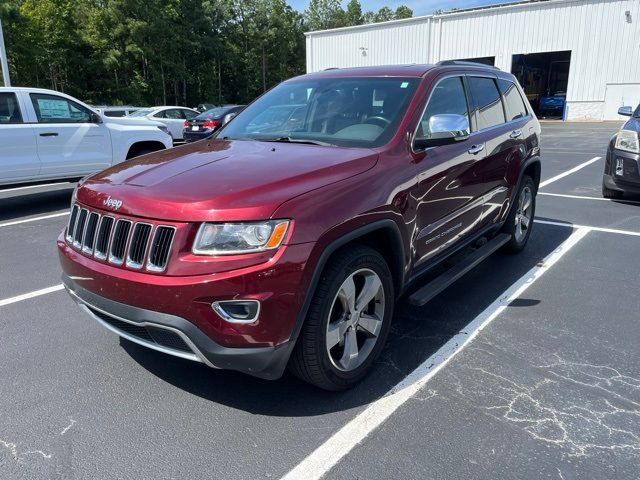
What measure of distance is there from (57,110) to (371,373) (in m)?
7.26

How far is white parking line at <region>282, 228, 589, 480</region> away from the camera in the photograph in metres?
2.41

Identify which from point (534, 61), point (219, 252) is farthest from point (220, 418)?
point (534, 61)

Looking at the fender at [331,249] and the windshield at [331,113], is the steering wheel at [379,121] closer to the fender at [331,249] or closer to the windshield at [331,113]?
the windshield at [331,113]

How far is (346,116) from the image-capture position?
3670mm

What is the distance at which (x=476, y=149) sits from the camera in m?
4.13

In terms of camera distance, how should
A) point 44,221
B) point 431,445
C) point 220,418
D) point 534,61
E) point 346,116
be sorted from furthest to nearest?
1. point 534,61
2. point 44,221
3. point 346,116
4. point 220,418
5. point 431,445

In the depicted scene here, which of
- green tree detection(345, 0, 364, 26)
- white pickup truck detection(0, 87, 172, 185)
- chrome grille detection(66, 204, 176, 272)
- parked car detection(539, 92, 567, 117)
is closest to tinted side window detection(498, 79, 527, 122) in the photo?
chrome grille detection(66, 204, 176, 272)

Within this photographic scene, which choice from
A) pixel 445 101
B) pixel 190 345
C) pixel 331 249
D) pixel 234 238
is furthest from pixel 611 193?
pixel 190 345

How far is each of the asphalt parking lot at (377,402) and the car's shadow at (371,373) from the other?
1 centimetres

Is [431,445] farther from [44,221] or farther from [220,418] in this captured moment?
[44,221]

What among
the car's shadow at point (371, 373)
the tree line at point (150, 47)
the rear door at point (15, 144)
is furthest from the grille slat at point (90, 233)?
the tree line at point (150, 47)

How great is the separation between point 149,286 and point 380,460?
135 centimetres

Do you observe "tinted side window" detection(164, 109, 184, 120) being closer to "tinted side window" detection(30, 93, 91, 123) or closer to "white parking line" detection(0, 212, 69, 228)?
"tinted side window" detection(30, 93, 91, 123)

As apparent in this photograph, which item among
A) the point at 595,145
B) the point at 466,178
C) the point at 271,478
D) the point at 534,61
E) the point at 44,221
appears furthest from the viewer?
the point at 534,61
